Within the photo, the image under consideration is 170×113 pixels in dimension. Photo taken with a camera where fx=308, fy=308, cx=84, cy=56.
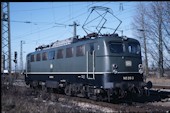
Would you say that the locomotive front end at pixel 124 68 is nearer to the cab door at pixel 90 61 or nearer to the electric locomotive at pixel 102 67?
the electric locomotive at pixel 102 67

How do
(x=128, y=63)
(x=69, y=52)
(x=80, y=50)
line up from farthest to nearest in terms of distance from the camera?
(x=69, y=52), (x=80, y=50), (x=128, y=63)

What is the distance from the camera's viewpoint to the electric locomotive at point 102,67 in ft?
49.1

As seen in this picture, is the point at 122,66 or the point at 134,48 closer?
the point at 122,66

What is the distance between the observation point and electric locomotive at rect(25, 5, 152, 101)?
1495 cm

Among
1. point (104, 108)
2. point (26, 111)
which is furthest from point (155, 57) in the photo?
point (26, 111)

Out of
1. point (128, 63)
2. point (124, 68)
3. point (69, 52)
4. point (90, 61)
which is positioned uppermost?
point (69, 52)

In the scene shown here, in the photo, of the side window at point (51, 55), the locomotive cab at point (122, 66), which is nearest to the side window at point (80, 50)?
the locomotive cab at point (122, 66)

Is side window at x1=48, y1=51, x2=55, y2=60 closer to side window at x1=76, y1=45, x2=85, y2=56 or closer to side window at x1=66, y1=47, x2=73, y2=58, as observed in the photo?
side window at x1=66, y1=47, x2=73, y2=58

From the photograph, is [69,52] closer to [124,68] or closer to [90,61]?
[90,61]

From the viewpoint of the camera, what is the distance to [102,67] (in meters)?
15.1

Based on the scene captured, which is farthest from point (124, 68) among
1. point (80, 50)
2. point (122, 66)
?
point (80, 50)

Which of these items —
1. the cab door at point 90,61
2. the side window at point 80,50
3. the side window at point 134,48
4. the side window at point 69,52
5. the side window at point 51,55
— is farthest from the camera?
the side window at point 51,55

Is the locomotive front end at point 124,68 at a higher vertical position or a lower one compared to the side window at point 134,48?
lower

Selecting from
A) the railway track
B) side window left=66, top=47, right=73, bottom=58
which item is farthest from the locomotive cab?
side window left=66, top=47, right=73, bottom=58
